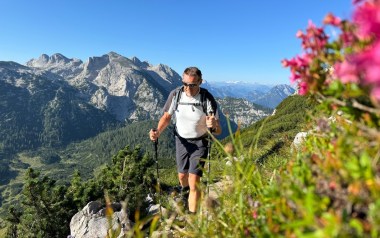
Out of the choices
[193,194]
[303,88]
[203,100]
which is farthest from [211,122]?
[303,88]

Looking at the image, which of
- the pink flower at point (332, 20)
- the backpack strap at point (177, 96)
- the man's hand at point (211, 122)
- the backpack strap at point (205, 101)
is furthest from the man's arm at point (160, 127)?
the pink flower at point (332, 20)

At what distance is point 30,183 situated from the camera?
94.8 ft

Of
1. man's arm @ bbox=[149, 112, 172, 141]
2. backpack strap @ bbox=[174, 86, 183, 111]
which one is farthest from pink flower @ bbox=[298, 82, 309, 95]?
man's arm @ bbox=[149, 112, 172, 141]

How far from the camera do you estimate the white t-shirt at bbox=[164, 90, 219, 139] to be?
26.1 ft

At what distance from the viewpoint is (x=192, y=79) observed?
787 cm

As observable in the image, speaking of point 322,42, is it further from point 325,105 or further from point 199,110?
point 199,110

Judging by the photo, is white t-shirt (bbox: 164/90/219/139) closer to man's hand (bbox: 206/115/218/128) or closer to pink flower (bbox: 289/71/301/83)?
man's hand (bbox: 206/115/218/128)

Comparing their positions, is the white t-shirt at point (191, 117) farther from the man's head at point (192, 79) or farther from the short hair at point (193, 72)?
the short hair at point (193, 72)

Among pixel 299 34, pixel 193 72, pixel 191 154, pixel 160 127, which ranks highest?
pixel 299 34

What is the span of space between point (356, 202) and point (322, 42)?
3.84ft

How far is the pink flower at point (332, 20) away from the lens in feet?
6.91

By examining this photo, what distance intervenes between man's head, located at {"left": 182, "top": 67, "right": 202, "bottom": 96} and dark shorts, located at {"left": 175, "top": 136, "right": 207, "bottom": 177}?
1188 millimetres

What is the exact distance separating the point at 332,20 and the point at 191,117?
5929 millimetres

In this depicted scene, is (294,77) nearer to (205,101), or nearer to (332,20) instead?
(332,20)
